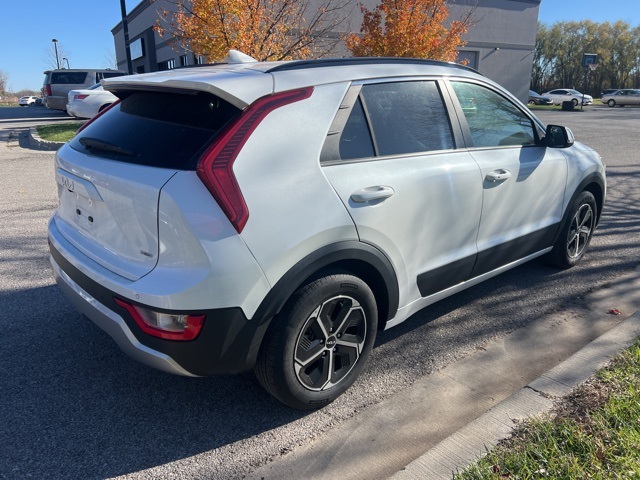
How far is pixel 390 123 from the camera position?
301 cm

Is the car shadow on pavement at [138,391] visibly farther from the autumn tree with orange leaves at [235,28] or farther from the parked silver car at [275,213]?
the autumn tree with orange leaves at [235,28]

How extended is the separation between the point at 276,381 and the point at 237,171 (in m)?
1.05

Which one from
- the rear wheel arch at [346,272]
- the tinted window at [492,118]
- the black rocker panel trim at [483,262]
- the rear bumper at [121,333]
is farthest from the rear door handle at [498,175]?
the rear bumper at [121,333]

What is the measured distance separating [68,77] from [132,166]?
2551 centimetres

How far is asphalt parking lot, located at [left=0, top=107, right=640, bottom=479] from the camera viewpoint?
2.42 metres

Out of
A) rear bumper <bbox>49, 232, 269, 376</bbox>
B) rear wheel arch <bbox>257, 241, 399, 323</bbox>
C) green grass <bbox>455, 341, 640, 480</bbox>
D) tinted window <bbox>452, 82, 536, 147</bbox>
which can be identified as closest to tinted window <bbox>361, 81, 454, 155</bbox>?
tinted window <bbox>452, 82, 536, 147</bbox>

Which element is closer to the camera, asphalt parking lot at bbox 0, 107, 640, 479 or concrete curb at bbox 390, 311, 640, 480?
concrete curb at bbox 390, 311, 640, 480

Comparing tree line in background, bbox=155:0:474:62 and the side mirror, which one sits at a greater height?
tree line in background, bbox=155:0:474:62

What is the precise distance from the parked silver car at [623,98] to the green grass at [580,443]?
54063 mm

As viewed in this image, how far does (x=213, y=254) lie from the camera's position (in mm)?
2160

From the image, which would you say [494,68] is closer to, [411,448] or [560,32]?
[411,448]

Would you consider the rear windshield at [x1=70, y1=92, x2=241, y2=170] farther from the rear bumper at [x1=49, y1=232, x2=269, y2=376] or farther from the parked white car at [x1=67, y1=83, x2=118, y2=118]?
the parked white car at [x1=67, y1=83, x2=118, y2=118]

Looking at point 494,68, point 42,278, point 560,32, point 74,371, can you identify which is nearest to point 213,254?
point 74,371

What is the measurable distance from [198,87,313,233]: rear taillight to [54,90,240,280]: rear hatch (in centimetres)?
7
